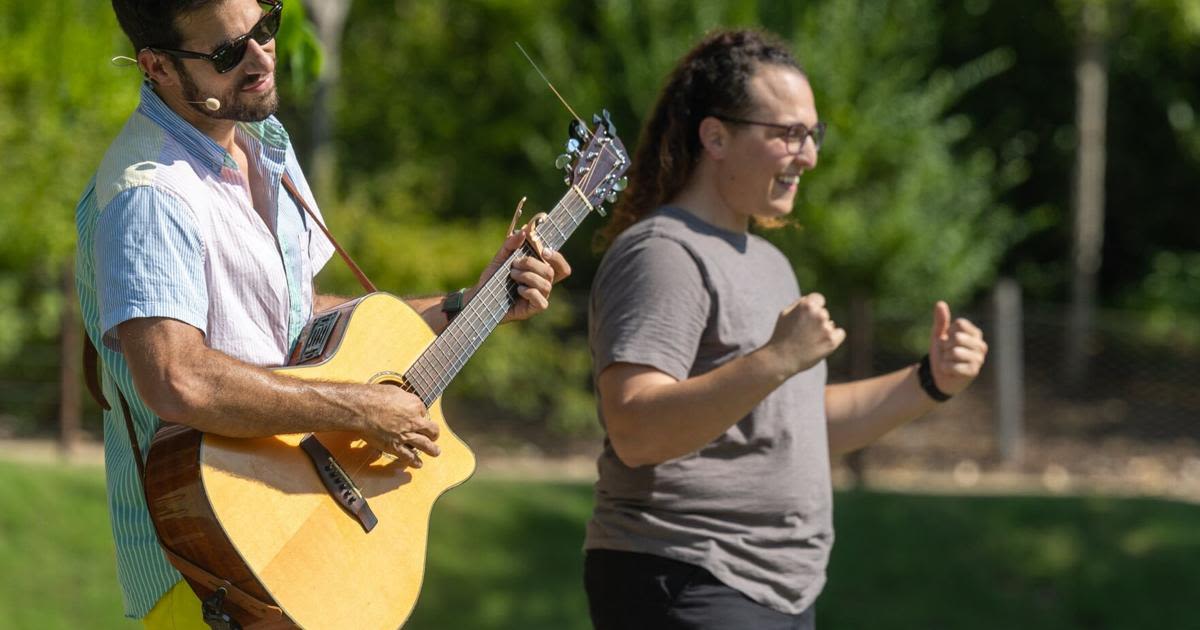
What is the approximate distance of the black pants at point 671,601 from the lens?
9.30 feet

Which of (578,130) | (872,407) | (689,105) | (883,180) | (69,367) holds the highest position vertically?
(883,180)

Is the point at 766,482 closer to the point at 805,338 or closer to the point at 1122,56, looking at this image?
the point at 805,338

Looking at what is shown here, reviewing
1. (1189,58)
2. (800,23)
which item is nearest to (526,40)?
(800,23)

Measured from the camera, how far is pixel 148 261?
2.18 metres

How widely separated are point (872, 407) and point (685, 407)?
2.51 ft

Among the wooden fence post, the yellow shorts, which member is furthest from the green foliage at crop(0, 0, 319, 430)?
the yellow shorts

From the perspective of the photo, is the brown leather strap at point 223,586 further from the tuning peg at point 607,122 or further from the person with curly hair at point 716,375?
the tuning peg at point 607,122

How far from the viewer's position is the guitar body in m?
2.21

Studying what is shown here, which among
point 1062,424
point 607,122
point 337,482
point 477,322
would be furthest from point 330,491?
point 1062,424

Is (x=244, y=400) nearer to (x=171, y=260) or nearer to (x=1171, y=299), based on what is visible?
(x=171, y=260)

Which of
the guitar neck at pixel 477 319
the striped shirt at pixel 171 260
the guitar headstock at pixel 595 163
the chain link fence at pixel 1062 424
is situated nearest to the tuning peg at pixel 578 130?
the guitar headstock at pixel 595 163

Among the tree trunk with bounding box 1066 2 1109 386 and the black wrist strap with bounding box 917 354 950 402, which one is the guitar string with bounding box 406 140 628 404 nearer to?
the black wrist strap with bounding box 917 354 950 402

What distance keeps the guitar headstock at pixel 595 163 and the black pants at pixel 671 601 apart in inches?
29.0

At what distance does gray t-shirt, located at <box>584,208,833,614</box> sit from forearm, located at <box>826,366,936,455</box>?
0.32 metres
